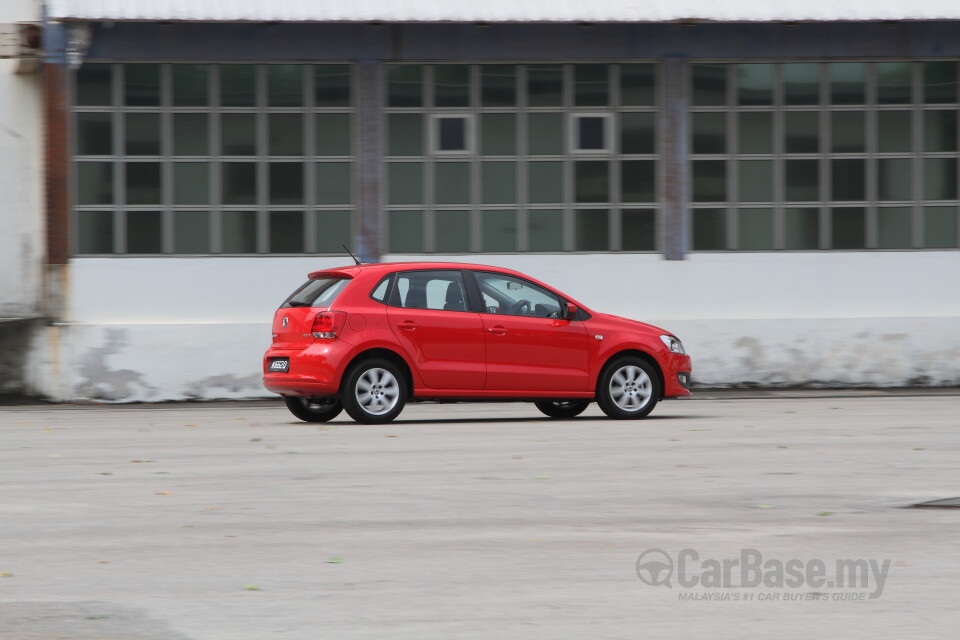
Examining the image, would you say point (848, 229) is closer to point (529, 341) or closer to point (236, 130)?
point (529, 341)

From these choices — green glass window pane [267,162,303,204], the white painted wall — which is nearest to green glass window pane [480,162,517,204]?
the white painted wall

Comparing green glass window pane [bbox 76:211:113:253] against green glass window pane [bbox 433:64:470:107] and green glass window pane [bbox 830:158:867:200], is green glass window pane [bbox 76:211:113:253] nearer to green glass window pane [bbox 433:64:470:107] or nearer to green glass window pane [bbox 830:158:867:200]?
green glass window pane [bbox 433:64:470:107]

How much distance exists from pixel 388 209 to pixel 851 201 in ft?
21.8

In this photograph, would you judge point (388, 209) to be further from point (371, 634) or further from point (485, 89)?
point (371, 634)

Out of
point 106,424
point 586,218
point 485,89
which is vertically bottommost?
point 106,424

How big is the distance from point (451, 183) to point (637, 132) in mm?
2720

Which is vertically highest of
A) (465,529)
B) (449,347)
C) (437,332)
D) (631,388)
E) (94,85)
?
(94,85)

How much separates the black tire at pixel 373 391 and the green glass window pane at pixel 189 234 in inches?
246

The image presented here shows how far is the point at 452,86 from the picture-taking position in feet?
70.5

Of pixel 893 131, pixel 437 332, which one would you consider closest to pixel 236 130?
pixel 437 332

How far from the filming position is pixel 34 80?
20.7m

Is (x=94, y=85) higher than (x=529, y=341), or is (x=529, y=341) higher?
(x=94, y=85)

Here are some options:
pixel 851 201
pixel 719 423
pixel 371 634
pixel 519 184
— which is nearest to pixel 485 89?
pixel 519 184

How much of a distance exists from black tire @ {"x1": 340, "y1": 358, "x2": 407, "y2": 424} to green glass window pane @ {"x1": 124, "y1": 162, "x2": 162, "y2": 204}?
6.77 m
